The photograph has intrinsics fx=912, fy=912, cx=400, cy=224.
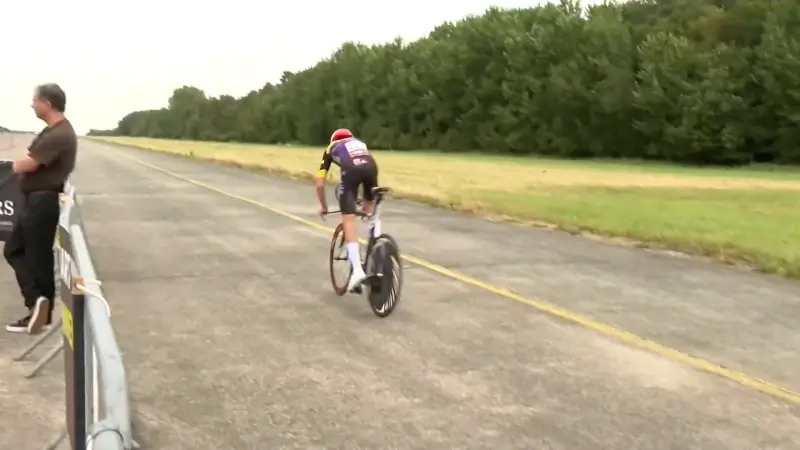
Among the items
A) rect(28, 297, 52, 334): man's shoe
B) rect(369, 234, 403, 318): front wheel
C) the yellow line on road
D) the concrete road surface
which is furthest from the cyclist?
rect(28, 297, 52, 334): man's shoe

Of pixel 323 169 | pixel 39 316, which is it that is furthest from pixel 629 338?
pixel 39 316

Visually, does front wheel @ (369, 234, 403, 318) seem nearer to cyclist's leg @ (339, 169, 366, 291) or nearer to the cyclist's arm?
cyclist's leg @ (339, 169, 366, 291)

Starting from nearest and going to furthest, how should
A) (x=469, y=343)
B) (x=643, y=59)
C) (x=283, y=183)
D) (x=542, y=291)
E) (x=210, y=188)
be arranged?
1. (x=469, y=343)
2. (x=542, y=291)
3. (x=210, y=188)
4. (x=283, y=183)
5. (x=643, y=59)

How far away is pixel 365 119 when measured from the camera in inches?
4483

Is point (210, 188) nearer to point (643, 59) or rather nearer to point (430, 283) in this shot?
point (430, 283)

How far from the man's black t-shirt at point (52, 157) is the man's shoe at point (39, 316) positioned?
990mm

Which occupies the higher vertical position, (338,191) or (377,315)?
(338,191)

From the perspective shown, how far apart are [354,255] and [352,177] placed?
0.81 metres

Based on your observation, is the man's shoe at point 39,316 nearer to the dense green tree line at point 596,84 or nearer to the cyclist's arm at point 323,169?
the cyclist's arm at point 323,169

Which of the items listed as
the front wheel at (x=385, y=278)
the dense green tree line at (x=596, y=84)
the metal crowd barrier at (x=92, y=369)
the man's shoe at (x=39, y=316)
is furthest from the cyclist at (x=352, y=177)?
the dense green tree line at (x=596, y=84)

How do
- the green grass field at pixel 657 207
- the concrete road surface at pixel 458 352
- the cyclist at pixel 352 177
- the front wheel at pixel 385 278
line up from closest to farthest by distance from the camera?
the concrete road surface at pixel 458 352 < the front wheel at pixel 385 278 < the cyclist at pixel 352 177 < the green grass field at pixel 657 207

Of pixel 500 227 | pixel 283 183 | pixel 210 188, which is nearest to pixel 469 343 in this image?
pixel 500 227

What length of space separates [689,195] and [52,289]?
24317 mm

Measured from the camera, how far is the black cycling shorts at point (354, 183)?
Answer: 9.07 metres
